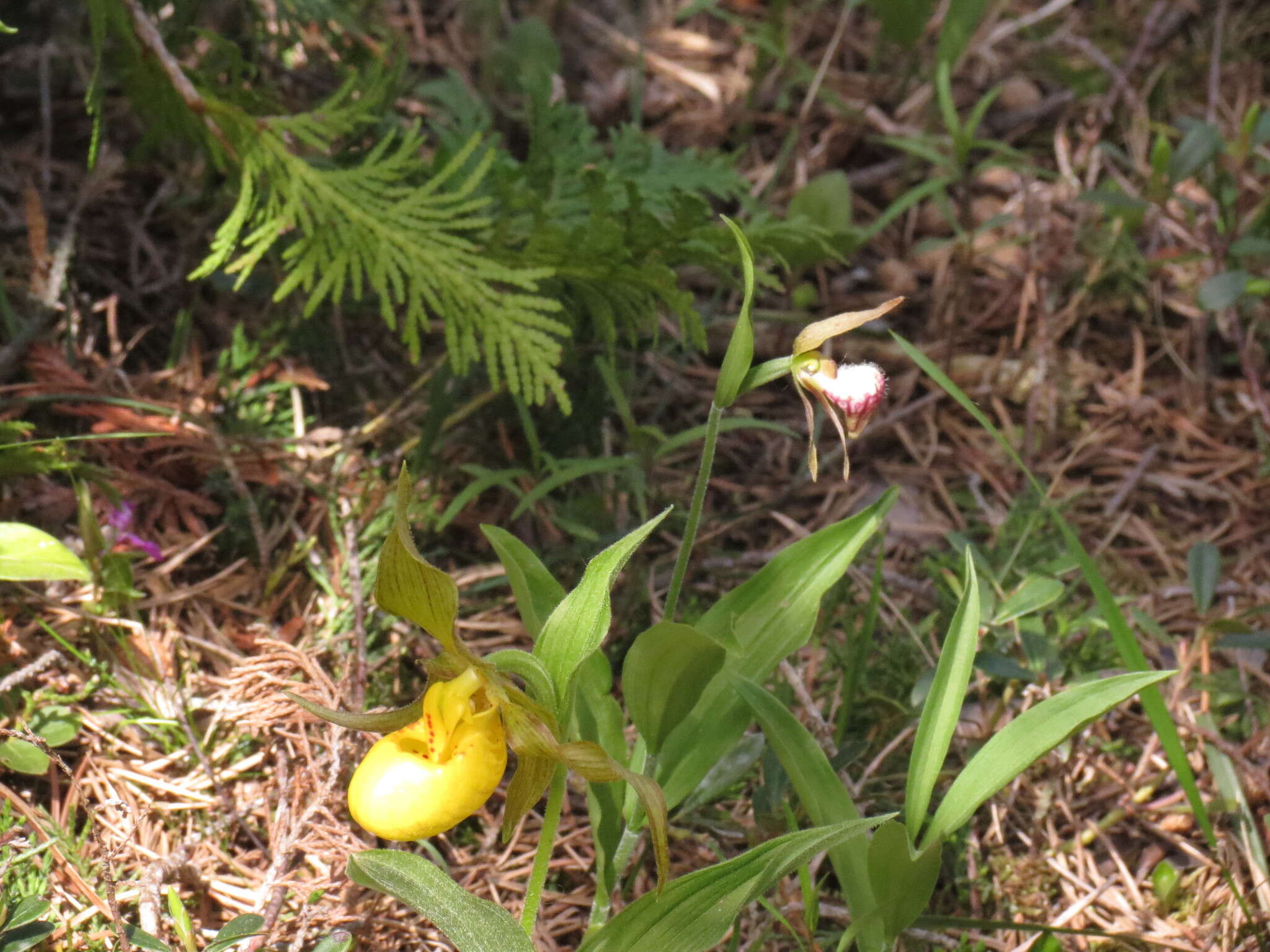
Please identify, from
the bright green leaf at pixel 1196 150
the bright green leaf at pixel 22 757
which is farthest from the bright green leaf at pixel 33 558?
the bright green leaf at pixel 1196 150

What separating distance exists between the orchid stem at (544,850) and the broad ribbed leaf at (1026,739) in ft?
1.45

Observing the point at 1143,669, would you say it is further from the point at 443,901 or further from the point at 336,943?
the point at 336,943

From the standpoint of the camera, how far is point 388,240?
170 cm

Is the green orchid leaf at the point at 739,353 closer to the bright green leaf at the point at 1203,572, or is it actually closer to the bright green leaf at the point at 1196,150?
the bright green leaf at the point at 1203,572

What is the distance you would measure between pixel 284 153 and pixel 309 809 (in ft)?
3.39

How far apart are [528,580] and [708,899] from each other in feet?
1.54

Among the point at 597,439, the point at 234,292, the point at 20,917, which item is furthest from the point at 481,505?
the point at 20,917

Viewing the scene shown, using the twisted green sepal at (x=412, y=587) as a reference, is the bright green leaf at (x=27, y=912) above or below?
below

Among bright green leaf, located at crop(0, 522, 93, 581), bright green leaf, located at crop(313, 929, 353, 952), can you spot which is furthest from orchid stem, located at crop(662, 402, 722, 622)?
bright green leaf, located at crop(0, 522, 93, 581)

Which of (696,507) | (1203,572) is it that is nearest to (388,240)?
(696,507)

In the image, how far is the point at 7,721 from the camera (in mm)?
1447

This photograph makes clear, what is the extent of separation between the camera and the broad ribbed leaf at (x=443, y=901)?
3.66 ft

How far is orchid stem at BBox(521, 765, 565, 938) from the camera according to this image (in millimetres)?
1247

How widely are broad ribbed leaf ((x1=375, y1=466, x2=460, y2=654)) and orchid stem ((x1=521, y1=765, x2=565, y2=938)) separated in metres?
0.22
